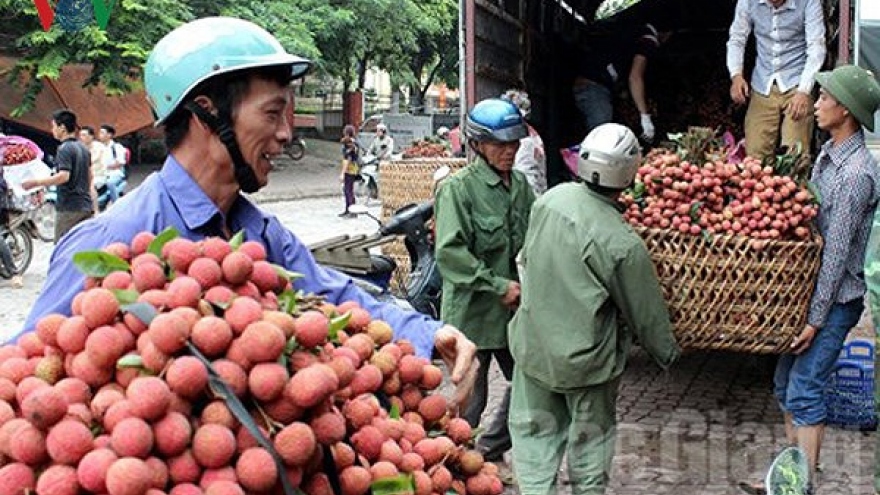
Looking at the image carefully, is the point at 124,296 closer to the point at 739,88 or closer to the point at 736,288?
the point at 736,288

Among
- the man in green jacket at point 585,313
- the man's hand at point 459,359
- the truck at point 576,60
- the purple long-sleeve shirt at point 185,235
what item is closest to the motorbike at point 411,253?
the truck at point 576,60

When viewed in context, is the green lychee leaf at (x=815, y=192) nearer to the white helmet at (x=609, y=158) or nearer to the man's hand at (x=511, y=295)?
the white helmet at (x=609, y=158)

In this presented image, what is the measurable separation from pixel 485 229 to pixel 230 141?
120 inches

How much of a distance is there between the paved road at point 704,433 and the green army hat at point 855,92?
1.90 metres

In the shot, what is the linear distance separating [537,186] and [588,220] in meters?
2.96

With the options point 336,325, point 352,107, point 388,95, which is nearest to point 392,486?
point 336,325

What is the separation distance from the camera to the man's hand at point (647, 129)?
30.9 feet

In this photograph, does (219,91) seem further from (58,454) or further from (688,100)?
(688,100)

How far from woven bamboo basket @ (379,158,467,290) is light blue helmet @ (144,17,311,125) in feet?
21.6

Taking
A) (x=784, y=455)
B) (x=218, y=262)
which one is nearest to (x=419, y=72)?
(x=784, y=455)

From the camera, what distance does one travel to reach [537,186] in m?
7.19

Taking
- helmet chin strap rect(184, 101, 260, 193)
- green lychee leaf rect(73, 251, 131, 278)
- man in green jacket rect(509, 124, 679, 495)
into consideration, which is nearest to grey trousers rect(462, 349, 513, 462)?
man in green jacket rect(509, 124, 679, 495)

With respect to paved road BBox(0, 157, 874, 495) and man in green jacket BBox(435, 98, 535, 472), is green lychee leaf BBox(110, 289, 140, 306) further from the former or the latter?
paved road BBox(0, 157, 874, 495)

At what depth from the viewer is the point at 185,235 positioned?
97.9 inches
